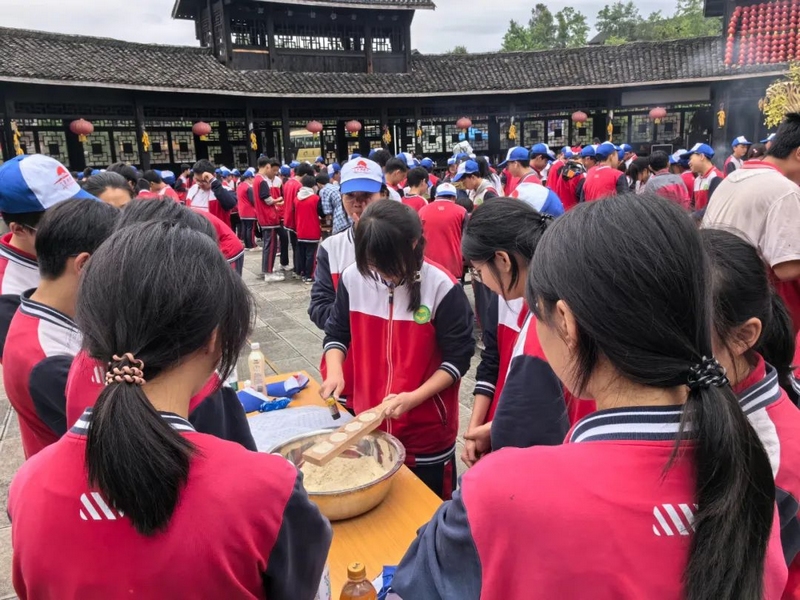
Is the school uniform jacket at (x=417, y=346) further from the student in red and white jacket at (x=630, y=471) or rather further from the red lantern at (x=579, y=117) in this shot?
the red lantern at (x=579, y=117)

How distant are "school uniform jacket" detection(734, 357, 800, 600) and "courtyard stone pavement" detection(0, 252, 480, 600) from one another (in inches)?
45.1

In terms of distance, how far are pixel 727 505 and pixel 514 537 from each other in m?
0.27

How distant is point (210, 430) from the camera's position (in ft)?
4.30

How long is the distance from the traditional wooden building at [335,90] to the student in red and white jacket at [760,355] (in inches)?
558

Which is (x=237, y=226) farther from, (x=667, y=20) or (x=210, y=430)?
(x=667, y=20)

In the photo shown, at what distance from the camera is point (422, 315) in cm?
216

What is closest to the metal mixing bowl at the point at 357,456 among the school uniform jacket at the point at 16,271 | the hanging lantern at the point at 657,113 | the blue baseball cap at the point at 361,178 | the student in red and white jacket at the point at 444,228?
the school uniform jacket at the point at 16,271

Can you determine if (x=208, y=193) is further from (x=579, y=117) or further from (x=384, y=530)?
(x=579, y=117)

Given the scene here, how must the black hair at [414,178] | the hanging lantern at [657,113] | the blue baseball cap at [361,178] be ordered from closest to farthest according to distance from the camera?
1. the blue baseball cap at [361,178]
2. the black hair at [414,178]
3. the hanging lantern at [657,113]

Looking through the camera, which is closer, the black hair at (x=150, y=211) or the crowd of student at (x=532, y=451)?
the crowd of student at (x=532, y=451)

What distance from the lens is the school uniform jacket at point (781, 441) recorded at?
1.01 metres

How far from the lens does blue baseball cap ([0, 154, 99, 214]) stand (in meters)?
2.14

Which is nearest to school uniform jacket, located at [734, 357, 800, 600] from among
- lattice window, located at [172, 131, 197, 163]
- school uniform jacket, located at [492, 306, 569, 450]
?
school uniform jacket, located at [492, 306, 569, 450]

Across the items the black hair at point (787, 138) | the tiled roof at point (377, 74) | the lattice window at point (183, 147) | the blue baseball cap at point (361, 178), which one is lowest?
the blue baseball cap at point (361, 178)
